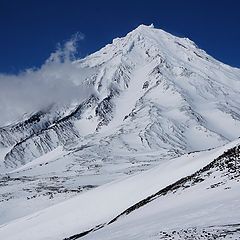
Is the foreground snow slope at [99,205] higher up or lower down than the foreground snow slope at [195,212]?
higher up

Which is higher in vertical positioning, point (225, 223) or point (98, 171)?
point (98, 171)

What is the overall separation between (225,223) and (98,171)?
171 meters

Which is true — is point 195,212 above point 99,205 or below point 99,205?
below

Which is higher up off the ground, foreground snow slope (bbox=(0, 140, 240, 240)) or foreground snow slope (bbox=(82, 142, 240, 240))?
foreground snow slope (bbox=(0, 140, 240, 240))

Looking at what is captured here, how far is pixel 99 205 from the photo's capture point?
61.1 meters

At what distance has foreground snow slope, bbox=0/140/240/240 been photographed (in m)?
55.6

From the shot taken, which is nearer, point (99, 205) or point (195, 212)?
point (195, 212)

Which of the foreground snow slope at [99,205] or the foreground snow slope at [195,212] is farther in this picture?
the foreground snow slope at [99,205]

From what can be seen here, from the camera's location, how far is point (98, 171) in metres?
195

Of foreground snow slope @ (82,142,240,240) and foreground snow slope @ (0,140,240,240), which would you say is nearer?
foreground snow slope @ (82,142,240,240)

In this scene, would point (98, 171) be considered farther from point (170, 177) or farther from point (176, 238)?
point (176, 238)

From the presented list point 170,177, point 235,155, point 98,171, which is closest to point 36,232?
point 170,177

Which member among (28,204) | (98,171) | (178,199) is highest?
(98,171)

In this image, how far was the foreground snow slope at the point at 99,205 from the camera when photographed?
5558cm
